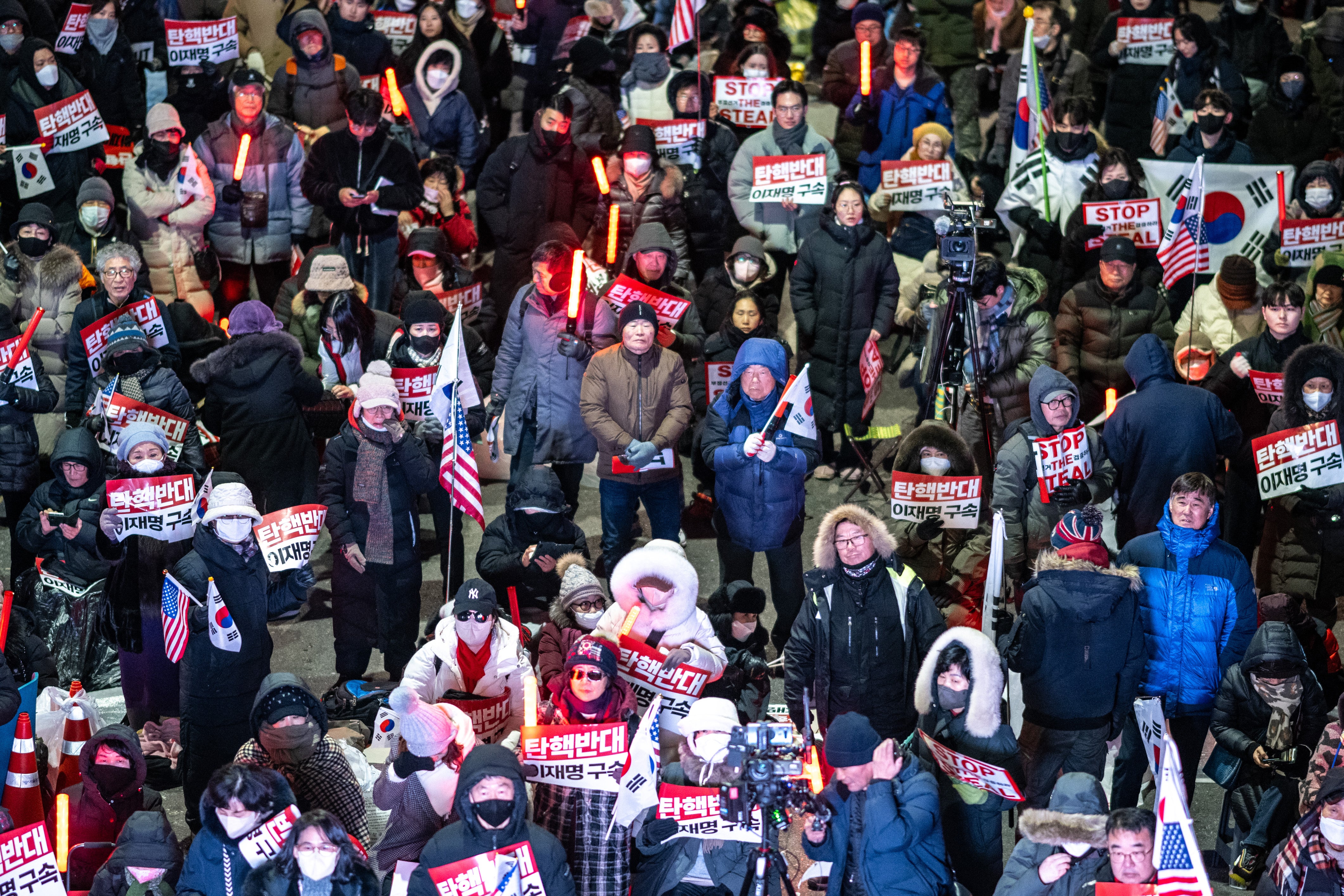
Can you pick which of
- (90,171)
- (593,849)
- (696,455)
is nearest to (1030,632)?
(593,849)

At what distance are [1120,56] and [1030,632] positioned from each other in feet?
25.7

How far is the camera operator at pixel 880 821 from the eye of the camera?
799 cm

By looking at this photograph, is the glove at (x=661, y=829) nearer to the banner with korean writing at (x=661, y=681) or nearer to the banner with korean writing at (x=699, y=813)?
the banner with korean writing at (x=699, y=813)

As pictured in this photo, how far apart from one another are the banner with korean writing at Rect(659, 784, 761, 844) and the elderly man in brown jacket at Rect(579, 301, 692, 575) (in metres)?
2.93

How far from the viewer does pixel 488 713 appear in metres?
9.09

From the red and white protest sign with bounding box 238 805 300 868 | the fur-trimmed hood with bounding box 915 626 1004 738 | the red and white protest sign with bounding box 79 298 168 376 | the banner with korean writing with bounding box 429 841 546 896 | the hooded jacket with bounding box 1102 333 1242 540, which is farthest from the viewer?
the red and white protest sign with bounding box 79 298 168 376

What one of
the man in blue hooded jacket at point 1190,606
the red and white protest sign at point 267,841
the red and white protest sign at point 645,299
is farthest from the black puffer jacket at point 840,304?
the red and white protest sign at point 267,841

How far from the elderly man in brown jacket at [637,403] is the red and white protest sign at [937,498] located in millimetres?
1415

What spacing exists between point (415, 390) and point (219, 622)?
7.26 ft

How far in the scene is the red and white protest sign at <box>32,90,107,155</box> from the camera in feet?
42.6

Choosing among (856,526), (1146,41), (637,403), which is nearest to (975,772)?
(856,526)

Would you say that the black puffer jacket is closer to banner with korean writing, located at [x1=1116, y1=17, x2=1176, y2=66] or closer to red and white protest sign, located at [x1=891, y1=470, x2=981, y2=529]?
red and white protest sign, located at [x1=891, y1=470, x2=981, y2=529]

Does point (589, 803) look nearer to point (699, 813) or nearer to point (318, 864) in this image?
point (699, 813)

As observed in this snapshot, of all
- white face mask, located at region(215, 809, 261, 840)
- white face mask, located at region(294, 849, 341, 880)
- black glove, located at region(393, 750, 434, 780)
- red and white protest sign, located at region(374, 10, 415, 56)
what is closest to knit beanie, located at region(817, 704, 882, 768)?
black glove, located at region(393, 750, 434, 780)
